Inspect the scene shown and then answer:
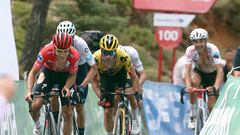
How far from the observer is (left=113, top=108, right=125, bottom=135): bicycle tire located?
38.6ft

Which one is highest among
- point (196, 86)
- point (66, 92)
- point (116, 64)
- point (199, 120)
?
point (116, 64)

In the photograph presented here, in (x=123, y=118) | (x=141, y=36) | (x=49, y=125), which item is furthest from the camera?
(x=141, y=36)

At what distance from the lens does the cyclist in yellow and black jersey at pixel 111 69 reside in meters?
11.3

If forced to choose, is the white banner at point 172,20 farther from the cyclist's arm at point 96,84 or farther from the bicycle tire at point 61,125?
the bicycle tire at point 61,125

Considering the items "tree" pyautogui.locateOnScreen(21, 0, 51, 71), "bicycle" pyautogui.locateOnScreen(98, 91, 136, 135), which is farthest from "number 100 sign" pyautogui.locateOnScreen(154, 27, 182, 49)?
"bicycle" pyautogui.locateOnScreen(98, 91, 136, 135)

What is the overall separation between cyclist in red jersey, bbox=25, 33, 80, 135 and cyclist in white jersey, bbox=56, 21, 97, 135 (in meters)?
0.34

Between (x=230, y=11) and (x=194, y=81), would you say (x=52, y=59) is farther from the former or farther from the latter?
(x=230, y=11)

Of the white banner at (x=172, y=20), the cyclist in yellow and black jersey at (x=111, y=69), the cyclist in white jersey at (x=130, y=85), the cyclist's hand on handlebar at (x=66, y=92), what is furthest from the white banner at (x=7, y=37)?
the white banner at (x=172, y=20)

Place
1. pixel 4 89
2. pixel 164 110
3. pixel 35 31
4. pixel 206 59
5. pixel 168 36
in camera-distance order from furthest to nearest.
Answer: pixel 168 36 < pixel 35 31 < pixel 164 110 < pixel 206 59 < pixel 4 89

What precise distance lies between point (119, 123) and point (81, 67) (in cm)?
112

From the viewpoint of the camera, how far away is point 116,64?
11844mm

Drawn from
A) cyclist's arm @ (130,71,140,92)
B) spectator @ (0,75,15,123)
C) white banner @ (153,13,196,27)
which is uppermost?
spectator @ (0,75,15,123)

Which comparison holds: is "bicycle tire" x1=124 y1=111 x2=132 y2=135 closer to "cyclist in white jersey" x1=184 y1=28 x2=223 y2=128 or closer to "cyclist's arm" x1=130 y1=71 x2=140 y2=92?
"cyclist's arm" x1=130 y1=71 x2=140 y2=92

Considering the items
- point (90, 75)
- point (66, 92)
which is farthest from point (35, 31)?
point (66, 92)
